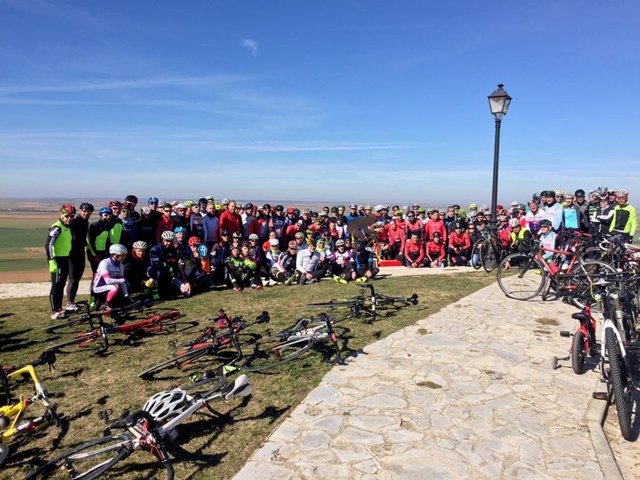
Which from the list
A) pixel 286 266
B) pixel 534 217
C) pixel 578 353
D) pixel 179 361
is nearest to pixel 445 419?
pixel 578 353

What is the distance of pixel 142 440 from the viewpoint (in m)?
3.34

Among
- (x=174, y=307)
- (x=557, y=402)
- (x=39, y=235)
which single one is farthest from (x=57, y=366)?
(x=39, y=235)

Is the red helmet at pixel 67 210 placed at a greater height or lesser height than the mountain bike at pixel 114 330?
greater

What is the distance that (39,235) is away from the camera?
147ft

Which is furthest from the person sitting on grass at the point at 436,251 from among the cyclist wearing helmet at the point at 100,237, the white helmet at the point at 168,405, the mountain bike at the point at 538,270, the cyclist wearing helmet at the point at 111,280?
the white helmet at the point at 168,405

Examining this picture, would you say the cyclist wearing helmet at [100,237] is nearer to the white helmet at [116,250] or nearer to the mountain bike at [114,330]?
the white helmet at [116,250]

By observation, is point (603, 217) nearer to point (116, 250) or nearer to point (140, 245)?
point (140, 245)

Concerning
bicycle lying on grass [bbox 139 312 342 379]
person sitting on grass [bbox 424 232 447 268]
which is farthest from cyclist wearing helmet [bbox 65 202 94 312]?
person sitting on grass [bbox 424 232 447 268]

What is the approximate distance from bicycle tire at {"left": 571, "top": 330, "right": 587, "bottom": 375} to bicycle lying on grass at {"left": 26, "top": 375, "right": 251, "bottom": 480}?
13.2 feet

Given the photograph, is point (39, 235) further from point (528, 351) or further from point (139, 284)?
point (528, 351)

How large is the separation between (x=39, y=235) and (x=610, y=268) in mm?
50626

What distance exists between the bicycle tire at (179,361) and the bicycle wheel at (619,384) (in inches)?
181

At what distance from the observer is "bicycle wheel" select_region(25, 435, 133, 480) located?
316 centimetres

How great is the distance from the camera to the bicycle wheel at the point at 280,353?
5.51 metres
